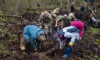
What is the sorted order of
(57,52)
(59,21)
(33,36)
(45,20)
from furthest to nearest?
1. (59,21)
2. (45,20)
3. (57,52)
4. (33,36)

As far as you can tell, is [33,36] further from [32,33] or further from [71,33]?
[71,33]

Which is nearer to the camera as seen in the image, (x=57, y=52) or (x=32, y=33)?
(x=32, y=33)

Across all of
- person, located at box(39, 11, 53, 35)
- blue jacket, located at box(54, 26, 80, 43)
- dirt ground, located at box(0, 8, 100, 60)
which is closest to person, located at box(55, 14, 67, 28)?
dirt ground, located at box(0, 8, 100, 60)

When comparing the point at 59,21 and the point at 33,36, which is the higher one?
the point at 33,36

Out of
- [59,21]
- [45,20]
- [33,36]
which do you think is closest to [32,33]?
[33,36]

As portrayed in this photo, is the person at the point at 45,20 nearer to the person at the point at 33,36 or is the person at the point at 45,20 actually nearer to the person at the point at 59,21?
the person at the point at 33,36

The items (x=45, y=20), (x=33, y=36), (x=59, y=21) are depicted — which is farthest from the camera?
(x=59, y=21)

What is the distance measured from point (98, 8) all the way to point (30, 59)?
49.0 ft

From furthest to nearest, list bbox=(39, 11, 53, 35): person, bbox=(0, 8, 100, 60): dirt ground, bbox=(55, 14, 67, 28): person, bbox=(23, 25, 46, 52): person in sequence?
bbox=(55, 14, 67, 28): person
bbox=(39, 11, 53, 35): person
bbox=(0, 8, 100, 60): dirt ground
bbox=(23, 25, 46, 52): person

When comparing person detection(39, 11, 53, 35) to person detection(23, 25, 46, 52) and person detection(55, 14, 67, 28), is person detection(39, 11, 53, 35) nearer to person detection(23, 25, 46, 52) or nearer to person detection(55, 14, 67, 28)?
person detection(23, 25, 46, 52)

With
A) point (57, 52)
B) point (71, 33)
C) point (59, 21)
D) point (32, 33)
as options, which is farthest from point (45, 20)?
point (59, 21)

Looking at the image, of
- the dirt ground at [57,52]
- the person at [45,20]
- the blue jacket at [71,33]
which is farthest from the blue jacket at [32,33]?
the person at [45,20]

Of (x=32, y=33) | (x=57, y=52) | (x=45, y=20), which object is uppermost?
(x=32, y=33)

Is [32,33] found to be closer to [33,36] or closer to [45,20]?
[33,36]
